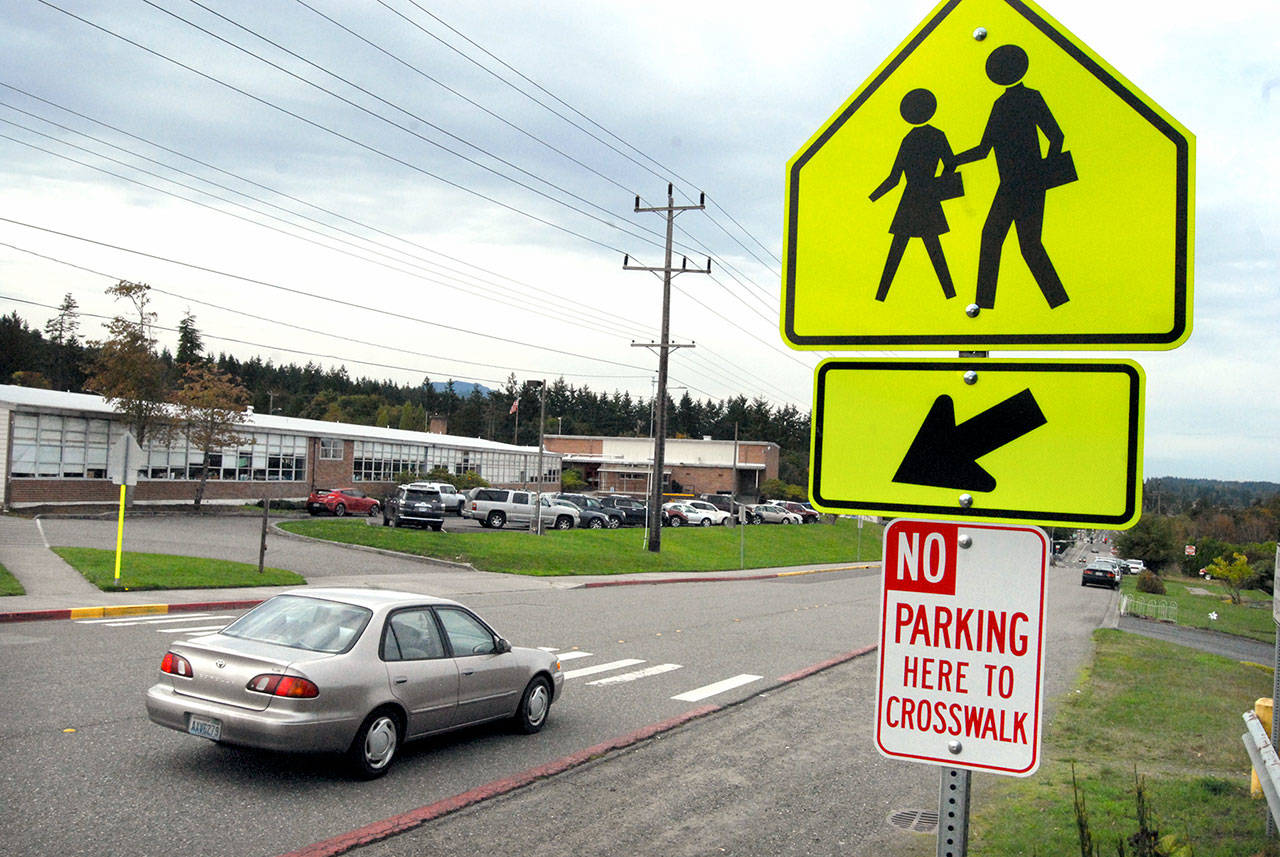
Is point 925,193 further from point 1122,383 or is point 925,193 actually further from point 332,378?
point 332,378

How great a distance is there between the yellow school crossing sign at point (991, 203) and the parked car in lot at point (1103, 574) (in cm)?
5919

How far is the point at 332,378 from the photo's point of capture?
17550 cm

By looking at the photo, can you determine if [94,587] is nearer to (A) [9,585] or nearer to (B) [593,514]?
(A) [9,585]

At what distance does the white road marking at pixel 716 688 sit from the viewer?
41.9 ft

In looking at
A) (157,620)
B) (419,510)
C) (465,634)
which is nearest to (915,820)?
(465,634)

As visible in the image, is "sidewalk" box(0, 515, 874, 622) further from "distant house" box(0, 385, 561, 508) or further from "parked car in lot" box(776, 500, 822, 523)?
"parked car in lot" box(776, 500, 822, 523)

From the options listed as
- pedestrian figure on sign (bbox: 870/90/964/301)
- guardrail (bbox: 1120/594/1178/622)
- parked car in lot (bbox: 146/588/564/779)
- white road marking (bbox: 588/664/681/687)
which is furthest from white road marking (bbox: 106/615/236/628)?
guardrail (bbox: 1120/594/1178/622)

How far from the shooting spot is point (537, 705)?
11.0 metres

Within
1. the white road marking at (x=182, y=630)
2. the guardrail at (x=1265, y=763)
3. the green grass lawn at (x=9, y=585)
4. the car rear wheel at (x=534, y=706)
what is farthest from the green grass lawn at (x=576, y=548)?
A: the guardrail at (x=1265, y=763)

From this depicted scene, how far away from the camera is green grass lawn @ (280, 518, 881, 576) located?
33.3 meters

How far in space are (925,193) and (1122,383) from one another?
64 centimetres

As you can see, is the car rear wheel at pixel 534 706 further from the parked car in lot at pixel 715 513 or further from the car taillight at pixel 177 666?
the parked car in lot at pixel 715 513

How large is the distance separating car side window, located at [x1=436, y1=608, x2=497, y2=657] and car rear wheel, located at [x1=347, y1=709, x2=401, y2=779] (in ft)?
3.87

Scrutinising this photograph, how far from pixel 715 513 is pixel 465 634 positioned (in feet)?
184
